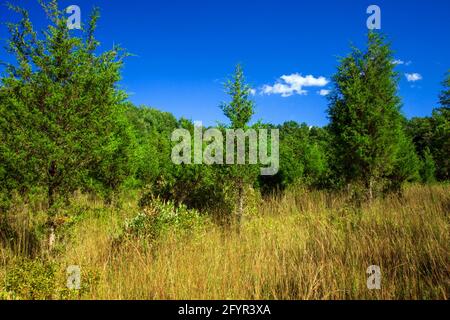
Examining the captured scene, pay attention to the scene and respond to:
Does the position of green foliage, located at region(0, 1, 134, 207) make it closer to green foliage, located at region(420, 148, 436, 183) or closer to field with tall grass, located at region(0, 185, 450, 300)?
field with tall grass, located at region(0, 185, 450, 300)

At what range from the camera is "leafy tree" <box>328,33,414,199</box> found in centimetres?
1154

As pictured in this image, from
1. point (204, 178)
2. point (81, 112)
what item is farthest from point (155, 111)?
point (81, 112)

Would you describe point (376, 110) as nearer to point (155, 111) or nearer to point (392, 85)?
point (392, 85)

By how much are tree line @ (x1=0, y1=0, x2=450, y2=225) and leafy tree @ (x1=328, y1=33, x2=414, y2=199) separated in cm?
4

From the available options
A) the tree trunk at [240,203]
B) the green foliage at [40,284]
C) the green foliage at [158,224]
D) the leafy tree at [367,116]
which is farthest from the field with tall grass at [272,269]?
the leafy tree at [367,116]

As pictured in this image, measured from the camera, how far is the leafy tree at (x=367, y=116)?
37.9 feet

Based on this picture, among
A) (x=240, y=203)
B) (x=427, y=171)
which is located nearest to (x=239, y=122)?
(x=240, y=203)

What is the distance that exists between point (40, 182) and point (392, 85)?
11.7 m

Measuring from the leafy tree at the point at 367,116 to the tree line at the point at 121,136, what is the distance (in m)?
0.04

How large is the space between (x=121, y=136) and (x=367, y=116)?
8.39 metres

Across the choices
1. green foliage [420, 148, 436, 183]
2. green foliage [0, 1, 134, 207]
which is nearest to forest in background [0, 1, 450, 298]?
green foliage [0, 1, 134, 207]

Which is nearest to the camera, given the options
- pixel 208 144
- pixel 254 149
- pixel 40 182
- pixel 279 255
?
pixel 279 255
